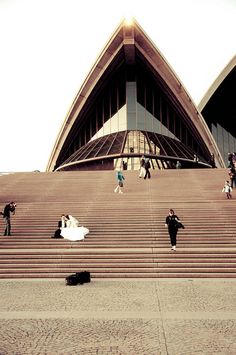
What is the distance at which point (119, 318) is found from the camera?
6.15m

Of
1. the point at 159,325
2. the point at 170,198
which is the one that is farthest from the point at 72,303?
the point at 170,198

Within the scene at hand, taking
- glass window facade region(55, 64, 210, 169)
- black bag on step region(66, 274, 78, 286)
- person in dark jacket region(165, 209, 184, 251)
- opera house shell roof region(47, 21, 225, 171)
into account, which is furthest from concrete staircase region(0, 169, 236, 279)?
glass window facade region(55, 64, 210, 169)

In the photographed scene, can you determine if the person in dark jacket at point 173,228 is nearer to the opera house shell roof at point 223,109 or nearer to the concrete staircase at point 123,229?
the concrete staircase at point 123,229

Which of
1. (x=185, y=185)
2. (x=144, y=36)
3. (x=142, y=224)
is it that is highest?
(x=144, y=36)

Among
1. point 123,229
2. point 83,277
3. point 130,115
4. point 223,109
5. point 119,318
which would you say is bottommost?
point 119,318

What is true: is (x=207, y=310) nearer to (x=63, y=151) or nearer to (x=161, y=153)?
(x=161, y=153)

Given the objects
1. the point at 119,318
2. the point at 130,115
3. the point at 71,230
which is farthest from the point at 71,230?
the point at 130,115

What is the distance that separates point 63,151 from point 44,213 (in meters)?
31.0

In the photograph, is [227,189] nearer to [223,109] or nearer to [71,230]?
[71,230]

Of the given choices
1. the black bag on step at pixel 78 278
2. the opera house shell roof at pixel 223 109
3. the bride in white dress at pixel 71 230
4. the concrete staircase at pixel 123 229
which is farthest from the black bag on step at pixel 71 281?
the opera house shell roof at pixel 223 109

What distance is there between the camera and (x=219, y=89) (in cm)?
4591

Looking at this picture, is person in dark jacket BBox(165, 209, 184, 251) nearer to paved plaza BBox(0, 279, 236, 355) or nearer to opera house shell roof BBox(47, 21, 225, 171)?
paved plaza BBox(0, 279, 236, 355)

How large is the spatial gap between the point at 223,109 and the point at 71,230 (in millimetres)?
43062

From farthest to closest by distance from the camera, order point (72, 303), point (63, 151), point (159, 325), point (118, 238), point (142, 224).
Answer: point (63, 151) → point (142, 224) → point (118, 238) → point (72, 303) → point (159, 325)
